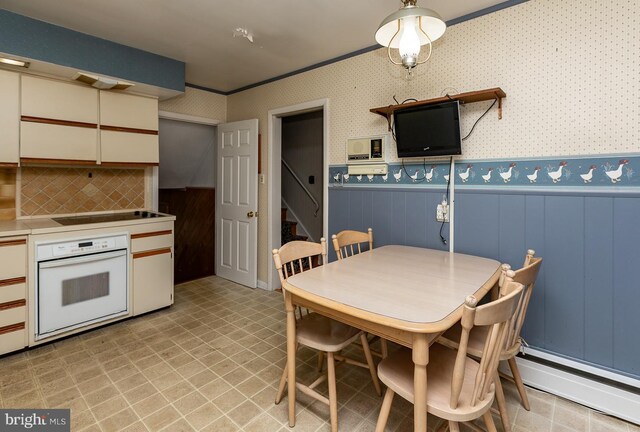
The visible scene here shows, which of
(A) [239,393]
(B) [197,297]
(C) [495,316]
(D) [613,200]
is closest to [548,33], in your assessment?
(D) [613,200]

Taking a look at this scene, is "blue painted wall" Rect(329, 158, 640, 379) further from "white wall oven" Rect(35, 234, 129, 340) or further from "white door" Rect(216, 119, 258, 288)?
Answer: "white wall oven" Rect(35, 234, 129, 340)

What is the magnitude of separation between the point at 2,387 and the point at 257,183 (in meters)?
2.68

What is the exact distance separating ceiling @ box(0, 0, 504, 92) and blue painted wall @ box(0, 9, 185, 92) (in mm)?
64

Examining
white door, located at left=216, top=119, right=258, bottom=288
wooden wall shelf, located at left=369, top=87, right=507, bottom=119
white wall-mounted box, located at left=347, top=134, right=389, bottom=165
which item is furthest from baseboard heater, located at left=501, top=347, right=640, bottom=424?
white door, located at left=216, top=119, right=258, bottom=288

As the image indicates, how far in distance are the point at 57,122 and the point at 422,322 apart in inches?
127

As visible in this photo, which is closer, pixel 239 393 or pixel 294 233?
pixel 239 393

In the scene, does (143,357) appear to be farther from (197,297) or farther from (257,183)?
(257,183)

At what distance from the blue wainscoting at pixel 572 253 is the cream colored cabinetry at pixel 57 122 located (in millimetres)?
3027

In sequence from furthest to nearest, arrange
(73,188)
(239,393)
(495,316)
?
(73,188), (239,393), (495,316)

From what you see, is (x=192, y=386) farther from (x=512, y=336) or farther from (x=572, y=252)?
(x=572, y=252)

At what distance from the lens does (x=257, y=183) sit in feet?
12.9

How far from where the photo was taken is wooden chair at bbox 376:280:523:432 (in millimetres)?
1104

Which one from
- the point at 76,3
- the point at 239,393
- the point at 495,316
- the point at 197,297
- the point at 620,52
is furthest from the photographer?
the point at 197,297

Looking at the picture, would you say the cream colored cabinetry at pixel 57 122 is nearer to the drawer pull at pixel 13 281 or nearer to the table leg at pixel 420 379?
the drawer pull at pixel 13 281
